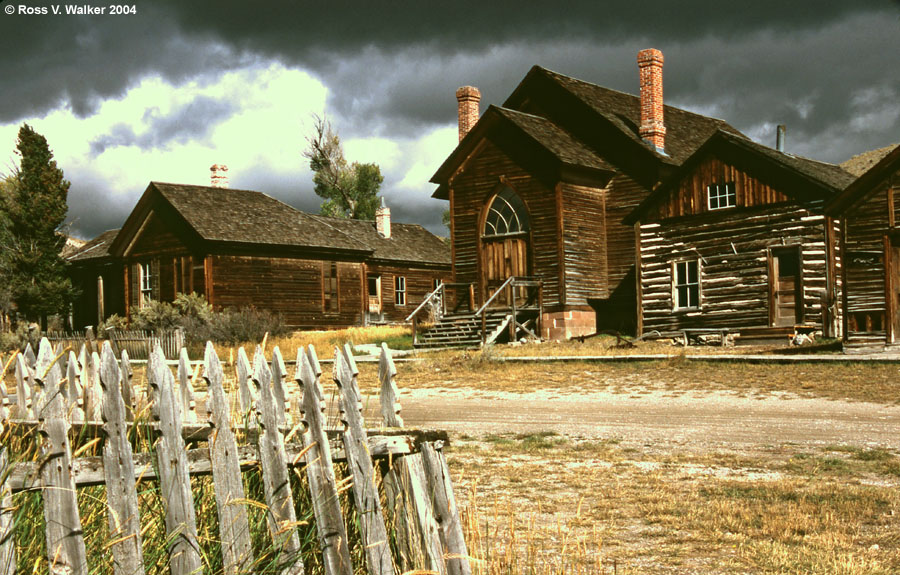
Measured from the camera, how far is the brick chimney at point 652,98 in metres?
30.6

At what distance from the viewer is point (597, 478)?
8180mm

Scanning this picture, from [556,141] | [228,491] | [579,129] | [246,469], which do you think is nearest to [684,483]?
[246,469]

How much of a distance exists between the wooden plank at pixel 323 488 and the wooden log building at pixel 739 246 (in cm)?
2270

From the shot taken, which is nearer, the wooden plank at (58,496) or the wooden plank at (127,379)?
the wooden plank at (58,496)

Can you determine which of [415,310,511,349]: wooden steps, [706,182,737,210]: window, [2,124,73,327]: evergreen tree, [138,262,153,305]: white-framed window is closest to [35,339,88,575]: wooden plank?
[415,310,511,349]: wooden steps

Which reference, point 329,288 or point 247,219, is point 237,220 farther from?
point 329,288

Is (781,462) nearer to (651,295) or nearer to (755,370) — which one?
(755,370)

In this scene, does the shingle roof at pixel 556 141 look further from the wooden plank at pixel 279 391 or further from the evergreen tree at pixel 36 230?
the wooden plank at pixel 279 391

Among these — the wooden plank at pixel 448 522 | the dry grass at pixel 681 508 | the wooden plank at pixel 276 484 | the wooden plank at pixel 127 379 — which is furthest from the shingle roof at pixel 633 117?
the wooden plank at pixel 276 484

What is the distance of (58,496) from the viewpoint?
3582mm

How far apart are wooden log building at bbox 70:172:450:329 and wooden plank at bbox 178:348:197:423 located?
30346 millimetres

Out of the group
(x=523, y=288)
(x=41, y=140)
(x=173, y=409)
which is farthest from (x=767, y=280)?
(x=41, y=140)

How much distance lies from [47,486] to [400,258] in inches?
1629

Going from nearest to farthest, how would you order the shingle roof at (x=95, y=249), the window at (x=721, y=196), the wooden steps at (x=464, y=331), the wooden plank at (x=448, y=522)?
the wooden plank at (x=448, y=522) < the window at (x=721, y=196) < the wooden steps at (x=464, y=331) < the shingle roof at (x=95, y=249)
